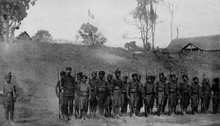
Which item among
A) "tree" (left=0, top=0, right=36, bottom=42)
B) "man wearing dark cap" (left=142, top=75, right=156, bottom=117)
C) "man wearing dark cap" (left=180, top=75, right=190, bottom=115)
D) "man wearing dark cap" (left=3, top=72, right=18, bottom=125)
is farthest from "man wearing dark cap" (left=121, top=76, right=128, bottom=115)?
"tree" (left=0, top=0, right=36, bottom=42)

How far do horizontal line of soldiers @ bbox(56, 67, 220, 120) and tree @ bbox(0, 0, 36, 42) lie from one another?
13346 millimetres

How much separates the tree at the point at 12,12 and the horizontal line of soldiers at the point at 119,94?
13.3m

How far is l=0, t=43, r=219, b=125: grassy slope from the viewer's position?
12219mm

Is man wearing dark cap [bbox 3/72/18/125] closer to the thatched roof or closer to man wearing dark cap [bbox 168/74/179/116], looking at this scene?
man wearing dark cap [bbox 168/74/179/116]

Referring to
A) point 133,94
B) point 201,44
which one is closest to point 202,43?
point 201,44

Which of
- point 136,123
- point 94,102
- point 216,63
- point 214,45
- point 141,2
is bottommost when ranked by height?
point 136,123

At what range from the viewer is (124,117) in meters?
9.48

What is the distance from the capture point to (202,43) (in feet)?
113

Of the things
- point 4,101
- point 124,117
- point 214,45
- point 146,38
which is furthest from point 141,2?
point 4,101

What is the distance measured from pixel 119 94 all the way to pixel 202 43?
2737 centimetres

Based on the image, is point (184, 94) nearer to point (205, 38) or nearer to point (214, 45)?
point (214, 45)

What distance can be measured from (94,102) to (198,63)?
1785cm

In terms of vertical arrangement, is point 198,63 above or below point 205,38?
below

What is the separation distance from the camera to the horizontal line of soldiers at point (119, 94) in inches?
349
